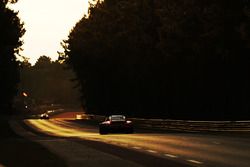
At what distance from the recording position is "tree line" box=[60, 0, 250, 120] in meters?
57.1

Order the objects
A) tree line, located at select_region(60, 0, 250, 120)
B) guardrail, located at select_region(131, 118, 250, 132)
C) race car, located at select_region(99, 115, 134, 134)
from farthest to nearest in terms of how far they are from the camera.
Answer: tree line, located at select_region(60, 0, 250, 120), race car, located at select_region(99, 115, 134, 134), guardrail, located at select_region(131, 118, 250, 132)

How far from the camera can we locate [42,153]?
26750 millimetres

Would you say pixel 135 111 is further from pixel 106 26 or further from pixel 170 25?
pixel 170 25

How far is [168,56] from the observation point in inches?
2650

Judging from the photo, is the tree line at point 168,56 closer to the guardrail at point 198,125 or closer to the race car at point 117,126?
the guardrail at point 198,125

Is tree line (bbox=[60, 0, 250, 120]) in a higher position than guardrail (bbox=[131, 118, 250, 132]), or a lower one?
higher

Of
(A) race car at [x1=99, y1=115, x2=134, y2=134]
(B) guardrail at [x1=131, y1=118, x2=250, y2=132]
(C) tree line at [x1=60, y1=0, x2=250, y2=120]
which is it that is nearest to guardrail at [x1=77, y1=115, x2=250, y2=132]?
(B) guardrail at [x1=131, y1=118, x2=250, y2=132]

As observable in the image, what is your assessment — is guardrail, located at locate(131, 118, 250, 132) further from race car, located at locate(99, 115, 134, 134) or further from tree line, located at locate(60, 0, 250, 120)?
tree line, located at locate(60, 0, 250, 120)

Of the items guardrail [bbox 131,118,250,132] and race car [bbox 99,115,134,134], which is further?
race car [bbox 99,115,134,134]

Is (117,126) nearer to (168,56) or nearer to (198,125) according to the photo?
(198,125)

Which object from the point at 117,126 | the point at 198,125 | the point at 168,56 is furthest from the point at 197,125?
the point at 168,56

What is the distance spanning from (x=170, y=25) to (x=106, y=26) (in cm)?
3013

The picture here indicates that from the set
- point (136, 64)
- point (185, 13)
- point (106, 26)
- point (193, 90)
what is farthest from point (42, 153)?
point (106, 26)

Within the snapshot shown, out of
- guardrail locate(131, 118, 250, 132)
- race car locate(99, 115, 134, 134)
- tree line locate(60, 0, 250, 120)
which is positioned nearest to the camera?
guardrail locate(131, 118, 250, 132)
